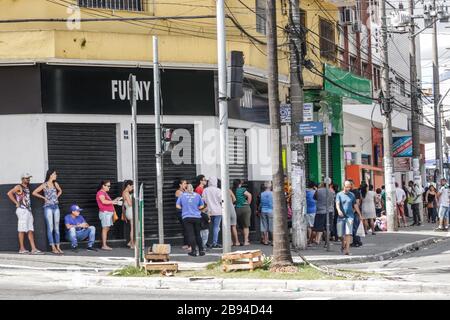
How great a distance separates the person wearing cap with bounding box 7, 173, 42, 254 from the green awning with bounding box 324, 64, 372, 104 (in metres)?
10.8

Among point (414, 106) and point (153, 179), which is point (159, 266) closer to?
point (153, 179)

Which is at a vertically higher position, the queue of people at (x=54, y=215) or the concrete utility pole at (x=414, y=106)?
the concrete utility pole at (x=414, y=106)

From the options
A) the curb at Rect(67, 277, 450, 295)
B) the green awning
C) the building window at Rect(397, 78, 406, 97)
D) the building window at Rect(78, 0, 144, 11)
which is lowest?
the curb at Rect(67, 277, 450, 295)

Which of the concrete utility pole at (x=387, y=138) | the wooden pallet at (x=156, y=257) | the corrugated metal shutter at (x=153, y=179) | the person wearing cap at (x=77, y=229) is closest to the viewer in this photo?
the wooden pallet at (x=156, y=257)

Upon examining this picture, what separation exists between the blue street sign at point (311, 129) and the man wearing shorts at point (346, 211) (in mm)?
1476

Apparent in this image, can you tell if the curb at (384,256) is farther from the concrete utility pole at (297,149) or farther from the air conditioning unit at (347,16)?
the air conditioning unit at (347,16)

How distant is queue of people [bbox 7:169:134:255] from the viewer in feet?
63.1

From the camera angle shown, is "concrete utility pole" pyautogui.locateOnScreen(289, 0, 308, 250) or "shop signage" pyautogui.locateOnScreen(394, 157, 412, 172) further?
"shop signage" pyautogui.locateOnScreen(394, 157, 412, 172)

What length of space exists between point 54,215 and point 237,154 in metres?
6.61

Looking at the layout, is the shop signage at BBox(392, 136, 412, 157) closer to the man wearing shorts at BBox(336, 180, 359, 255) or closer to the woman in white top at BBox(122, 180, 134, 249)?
the man wearing shorts at BBox(336, 180, 359, 255)

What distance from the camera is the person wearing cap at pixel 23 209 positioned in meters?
19.2

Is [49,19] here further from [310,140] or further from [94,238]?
[310,140]

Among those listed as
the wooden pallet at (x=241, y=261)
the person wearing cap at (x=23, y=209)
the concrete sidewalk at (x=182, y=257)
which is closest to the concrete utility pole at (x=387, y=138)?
the concrete sidewalk at (x=182, y=257)

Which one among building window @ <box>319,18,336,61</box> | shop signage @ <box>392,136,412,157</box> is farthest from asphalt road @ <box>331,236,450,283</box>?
shop signage @ <box>392,136,412,157</box>
